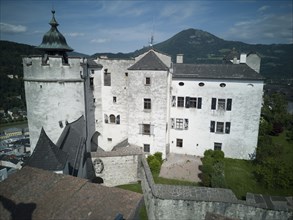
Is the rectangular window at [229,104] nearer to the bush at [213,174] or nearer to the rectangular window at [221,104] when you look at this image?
the rectangular window at [221,104]

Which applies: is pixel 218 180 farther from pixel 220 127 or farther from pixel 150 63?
pixel 150 63

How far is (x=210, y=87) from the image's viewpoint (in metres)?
24.3

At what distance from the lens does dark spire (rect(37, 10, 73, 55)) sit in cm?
1766

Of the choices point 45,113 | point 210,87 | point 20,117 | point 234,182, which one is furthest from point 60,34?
point 20,117

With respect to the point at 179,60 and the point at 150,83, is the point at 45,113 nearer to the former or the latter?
the point at 150,83

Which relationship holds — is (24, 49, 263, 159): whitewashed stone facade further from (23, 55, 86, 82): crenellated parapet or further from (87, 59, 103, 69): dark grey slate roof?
(23, 55, 86, 82): crenellated parapet

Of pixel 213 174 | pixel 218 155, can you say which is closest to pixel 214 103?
pixel 218 155

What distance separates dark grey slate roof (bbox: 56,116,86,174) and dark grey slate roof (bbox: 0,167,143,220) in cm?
494

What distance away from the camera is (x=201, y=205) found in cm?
1468

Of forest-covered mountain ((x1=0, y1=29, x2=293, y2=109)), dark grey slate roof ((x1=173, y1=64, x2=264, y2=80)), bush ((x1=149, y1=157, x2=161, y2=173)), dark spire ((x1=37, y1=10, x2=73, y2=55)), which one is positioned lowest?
bush ((x1=149, y1=157, x2=161, y2=173))

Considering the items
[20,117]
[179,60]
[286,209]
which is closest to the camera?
[286,209]

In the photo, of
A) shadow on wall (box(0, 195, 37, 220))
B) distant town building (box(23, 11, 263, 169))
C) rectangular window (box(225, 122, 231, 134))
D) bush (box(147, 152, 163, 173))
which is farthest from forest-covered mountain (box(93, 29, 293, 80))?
shadow on wall (box(0, 195, 37, 220))

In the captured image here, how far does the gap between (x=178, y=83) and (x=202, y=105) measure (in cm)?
393

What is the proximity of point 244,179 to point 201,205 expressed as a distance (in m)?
7.97
